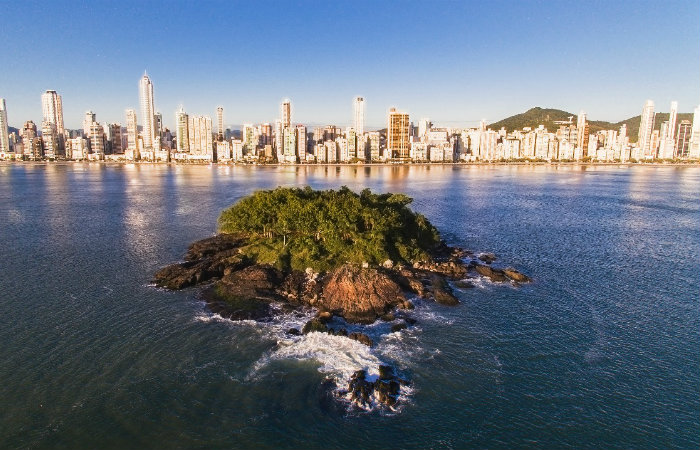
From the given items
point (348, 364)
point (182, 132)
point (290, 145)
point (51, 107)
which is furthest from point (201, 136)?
point (348, 364)

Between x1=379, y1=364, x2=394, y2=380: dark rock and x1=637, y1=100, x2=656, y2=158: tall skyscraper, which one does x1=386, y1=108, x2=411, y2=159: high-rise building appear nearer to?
x1=637, y1=100, x2=656, y2=158: tall skyscraper

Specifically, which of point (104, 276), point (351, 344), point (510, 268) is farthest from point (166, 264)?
point (510, 268)

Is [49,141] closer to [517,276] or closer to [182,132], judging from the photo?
[182,132]

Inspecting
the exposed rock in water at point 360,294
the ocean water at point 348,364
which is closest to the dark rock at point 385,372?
the ocean water at point 348,364

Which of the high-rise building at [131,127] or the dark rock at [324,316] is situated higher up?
the high-rise building at [131,127]

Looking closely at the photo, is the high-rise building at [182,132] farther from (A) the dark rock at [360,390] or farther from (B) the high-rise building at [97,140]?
(A) the dark rock at [360,390]

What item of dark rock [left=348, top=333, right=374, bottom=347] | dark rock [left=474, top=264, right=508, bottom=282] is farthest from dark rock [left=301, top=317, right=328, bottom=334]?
dark rock [left=474, top=264, right=508, bottom=282]
